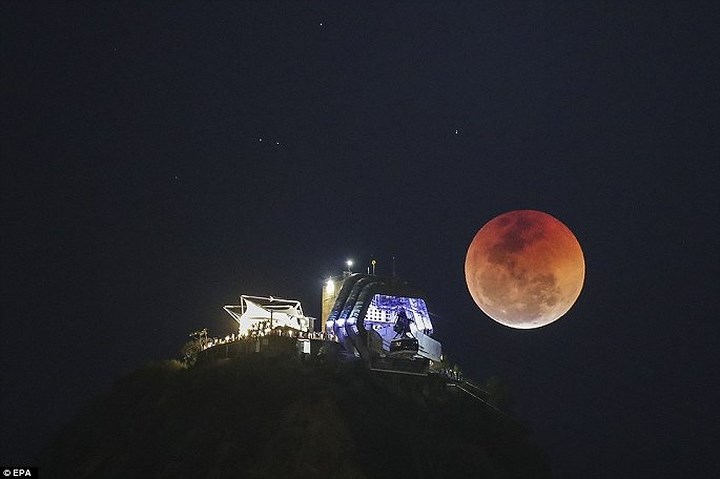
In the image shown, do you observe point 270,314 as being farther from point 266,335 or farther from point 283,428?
point 283,428

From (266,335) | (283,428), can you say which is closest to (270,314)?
(266,335)

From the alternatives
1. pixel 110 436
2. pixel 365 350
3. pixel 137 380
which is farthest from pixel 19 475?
pixel 365 350

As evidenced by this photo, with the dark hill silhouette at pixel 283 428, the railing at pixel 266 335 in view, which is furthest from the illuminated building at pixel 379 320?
the dark hill silhouette at pixel 283 428

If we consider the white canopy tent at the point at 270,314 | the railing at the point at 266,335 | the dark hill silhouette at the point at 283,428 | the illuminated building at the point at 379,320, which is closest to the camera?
the dark hill silhouette at the point at 283,428

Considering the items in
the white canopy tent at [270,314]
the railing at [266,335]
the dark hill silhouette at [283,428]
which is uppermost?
the white canopy tent at [270,314]

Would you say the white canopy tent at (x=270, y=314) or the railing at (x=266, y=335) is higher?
the white canopy tent at (x=270, y=314)

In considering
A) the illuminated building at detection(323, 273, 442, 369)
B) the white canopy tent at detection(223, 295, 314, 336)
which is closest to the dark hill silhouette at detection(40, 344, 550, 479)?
the illuminated building at detection(323, 273, 442, 369)

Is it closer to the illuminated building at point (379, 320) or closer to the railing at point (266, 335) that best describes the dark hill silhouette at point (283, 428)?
the railing at point (266, 335)

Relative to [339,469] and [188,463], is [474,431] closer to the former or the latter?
[339,469]

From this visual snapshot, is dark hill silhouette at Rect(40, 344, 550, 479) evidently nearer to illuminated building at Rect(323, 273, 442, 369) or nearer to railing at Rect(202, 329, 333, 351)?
railing at Rect(202, 329, 333, 351)
